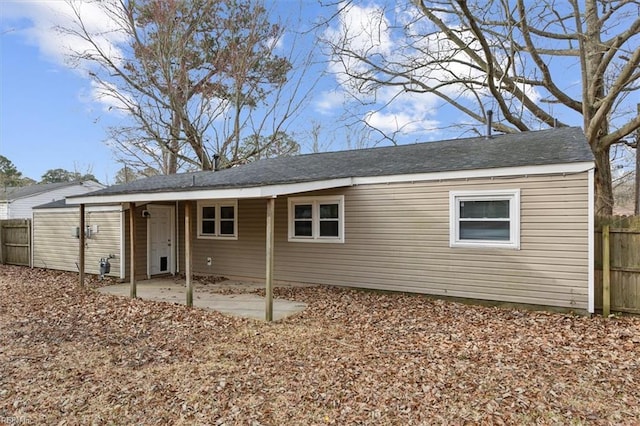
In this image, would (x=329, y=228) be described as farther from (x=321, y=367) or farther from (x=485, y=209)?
(x=321, y=367)

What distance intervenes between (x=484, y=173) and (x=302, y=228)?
4.47m

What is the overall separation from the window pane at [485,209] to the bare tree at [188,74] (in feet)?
47.8

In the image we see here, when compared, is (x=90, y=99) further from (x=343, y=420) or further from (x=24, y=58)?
(x=343, y=420)

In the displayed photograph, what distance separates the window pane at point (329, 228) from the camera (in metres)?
9.30

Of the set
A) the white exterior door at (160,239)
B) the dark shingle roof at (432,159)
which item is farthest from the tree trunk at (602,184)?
the white exterior door at (160,239)

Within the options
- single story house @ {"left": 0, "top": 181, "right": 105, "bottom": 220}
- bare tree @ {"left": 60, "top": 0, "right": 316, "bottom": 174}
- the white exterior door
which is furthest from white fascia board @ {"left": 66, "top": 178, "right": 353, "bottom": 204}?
single story house @ {"left": 0, "top": 181, "right": 105, "bottom": 220}

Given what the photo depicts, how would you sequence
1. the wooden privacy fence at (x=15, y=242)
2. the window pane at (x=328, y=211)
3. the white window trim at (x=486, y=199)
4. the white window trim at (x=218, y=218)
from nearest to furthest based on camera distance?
the white window trim at (x=486, y=199), the window pane at (x=328, y=211), the white window trim at (x=218, y=218), the wooden privacy fence at (x=15, y=242)

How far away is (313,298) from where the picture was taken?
8.27 meters

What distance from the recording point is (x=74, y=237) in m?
12.1

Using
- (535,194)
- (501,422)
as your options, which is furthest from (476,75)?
(501,422)

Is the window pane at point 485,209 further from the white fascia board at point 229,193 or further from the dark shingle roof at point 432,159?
the white fascia board at point 229,193

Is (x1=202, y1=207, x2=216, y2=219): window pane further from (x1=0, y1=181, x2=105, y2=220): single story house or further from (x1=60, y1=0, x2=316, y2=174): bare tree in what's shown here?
(x1=0, y1=181, x2=105, y2=220): single story house

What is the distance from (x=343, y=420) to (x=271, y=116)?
18.9 metres

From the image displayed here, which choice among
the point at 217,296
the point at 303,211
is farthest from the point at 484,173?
the point at 217,296
